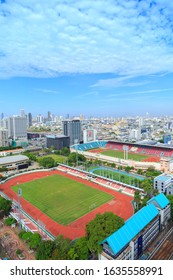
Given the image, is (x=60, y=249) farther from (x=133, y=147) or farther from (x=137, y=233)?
(x=133, y=147)

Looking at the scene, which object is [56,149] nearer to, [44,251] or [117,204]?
[117,204]

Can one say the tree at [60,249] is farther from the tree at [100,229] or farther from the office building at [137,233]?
the office building at [137,233]

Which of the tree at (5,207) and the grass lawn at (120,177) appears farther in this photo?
the grass lawn at (120,177)

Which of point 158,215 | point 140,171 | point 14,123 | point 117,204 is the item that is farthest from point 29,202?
point 14,123

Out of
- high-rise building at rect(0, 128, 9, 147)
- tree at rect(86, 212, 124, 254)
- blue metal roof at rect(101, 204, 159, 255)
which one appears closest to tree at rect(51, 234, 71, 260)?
tree at rect(86, 212, 124, 254)

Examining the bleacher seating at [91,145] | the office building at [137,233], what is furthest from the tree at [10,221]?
the bleacher seating at [91,145]

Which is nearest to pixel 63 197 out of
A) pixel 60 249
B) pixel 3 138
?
pixel 60 249
